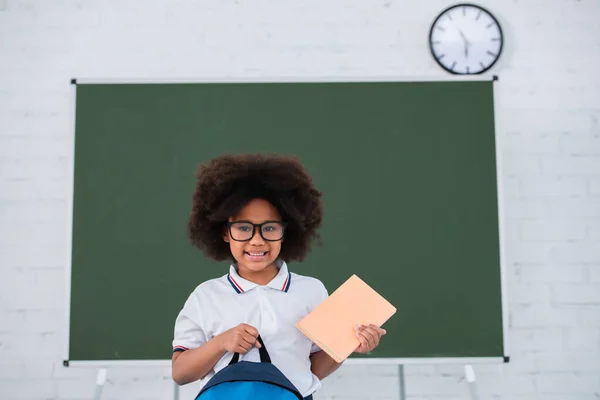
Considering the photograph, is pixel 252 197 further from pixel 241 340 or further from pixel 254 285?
pixel 241 340

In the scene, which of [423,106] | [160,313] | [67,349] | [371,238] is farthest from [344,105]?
[67,349]

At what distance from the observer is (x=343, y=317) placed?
117 centimetres

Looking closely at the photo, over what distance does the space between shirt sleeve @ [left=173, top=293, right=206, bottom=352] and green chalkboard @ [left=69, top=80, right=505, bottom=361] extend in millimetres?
987

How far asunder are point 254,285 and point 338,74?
1.57 meters

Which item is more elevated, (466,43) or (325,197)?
(466,43)

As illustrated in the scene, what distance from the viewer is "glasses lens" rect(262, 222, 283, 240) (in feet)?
3.94

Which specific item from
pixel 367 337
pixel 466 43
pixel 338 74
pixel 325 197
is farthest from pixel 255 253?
pixel 466 43

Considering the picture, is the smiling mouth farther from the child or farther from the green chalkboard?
the green chalkboard

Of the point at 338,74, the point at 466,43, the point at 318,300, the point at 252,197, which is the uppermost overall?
the point at 466,43

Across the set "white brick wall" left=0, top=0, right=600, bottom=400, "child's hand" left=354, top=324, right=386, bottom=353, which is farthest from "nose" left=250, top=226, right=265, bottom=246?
"white brick wall" left=0, top=0, right=600, bottom=400

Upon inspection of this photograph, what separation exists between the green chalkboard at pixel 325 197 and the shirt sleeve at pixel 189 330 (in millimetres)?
987

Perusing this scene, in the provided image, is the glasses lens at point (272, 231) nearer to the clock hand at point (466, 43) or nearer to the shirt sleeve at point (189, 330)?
the shirt sleeve at point (189, 330)

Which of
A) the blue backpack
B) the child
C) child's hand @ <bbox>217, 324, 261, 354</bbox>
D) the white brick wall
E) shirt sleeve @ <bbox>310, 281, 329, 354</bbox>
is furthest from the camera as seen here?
the white brick wall

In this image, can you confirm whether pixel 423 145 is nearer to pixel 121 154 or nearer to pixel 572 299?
pixel 572 299
